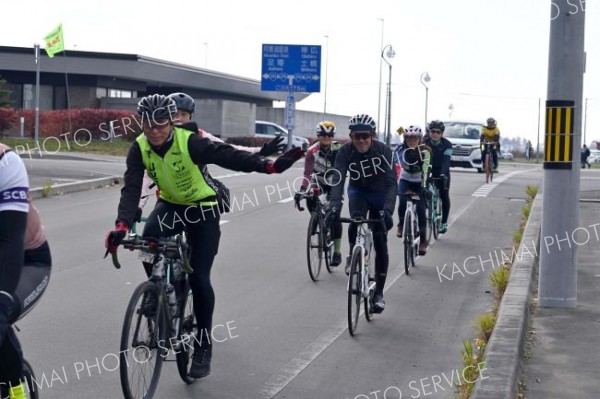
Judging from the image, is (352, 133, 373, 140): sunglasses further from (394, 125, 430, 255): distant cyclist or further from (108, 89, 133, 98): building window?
(108, 89, 133, 98): building window

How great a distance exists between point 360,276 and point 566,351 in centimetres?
200

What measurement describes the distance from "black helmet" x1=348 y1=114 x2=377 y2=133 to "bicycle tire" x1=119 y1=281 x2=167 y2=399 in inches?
144

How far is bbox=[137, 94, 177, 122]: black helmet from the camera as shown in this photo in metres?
6.62

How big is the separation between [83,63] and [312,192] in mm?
44097

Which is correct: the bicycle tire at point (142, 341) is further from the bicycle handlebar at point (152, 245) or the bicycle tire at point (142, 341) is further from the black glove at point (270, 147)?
the black glove at point (270, 147)

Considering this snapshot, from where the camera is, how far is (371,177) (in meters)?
10.0

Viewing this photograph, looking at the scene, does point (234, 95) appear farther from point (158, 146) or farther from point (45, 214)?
point (158, 146)

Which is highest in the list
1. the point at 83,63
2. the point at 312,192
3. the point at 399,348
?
the point at 83,63

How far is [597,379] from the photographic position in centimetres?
720

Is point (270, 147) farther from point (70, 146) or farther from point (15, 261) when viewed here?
point (70, 146)

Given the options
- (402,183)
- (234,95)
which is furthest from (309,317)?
(234,95)

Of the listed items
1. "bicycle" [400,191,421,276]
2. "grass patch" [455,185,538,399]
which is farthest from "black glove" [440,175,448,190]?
"grass patch" [455,185,538,399]

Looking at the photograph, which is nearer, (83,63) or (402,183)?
(402,183)

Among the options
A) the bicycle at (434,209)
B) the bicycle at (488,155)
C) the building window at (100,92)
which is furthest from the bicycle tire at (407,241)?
the building window at (100,92)
